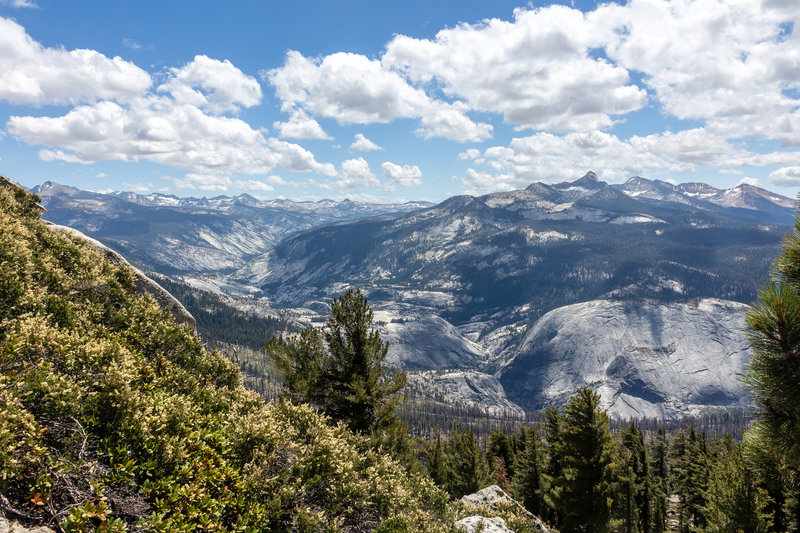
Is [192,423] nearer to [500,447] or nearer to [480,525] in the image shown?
[480,525]

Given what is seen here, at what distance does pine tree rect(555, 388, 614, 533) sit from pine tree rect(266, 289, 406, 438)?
1503 centimetres

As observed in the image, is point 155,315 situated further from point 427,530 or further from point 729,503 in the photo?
point 729,503

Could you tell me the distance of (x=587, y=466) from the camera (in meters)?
29.2

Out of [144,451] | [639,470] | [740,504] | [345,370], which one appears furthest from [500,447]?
[144,451]

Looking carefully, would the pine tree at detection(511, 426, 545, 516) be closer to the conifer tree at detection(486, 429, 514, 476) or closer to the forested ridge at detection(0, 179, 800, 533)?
the conifer tree at detection(486, 429, 514, 476)

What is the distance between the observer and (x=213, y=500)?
8.71 metres

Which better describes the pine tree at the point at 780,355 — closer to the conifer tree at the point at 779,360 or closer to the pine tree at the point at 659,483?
the conifer tree at the point at 779,360

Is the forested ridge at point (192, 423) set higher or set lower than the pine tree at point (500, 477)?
higher

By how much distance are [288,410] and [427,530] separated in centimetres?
656

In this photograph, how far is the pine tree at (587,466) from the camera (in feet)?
95.3

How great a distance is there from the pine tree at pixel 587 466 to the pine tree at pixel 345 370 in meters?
15.0

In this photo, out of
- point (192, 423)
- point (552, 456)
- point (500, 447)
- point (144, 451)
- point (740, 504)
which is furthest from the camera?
point (500, 447)

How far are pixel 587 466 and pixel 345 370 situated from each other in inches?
811

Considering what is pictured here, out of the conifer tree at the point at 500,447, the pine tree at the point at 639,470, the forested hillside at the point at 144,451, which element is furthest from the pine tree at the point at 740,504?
the conifer tree at the point at 500,447
